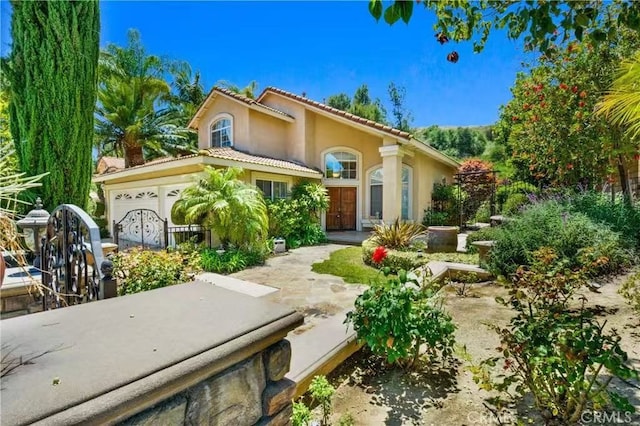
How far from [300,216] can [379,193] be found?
14.3 ft

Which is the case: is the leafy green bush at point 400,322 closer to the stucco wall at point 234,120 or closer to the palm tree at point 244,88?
the stucco wall at point 234,120

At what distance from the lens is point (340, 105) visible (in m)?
32.8

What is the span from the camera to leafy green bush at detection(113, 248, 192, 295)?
460cm

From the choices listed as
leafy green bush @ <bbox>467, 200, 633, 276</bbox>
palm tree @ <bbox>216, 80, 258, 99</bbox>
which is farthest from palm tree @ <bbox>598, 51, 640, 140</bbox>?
palm tree @ <bbox>216, 80, 258, 99</bbox>

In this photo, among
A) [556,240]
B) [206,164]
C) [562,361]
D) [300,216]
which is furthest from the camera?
[300,216]

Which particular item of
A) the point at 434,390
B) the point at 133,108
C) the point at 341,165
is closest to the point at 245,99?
the point at 341,165

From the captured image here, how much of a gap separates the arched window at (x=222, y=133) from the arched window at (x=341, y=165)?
4.97 metres

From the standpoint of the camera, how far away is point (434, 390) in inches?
115

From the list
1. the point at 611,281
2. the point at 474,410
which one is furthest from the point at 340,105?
the point at 474,410

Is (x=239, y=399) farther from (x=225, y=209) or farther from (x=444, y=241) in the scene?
(x=444, y=241)

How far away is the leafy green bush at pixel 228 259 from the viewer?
8.22m

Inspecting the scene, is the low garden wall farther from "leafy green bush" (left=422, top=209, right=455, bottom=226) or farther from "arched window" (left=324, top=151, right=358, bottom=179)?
"leafy green bush" (left=422, top=209, right=455, bottom=226)

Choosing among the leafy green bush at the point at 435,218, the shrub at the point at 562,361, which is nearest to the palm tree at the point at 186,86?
the leafy green bush at the point at 435,218

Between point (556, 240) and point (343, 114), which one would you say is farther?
point (343, 114)
